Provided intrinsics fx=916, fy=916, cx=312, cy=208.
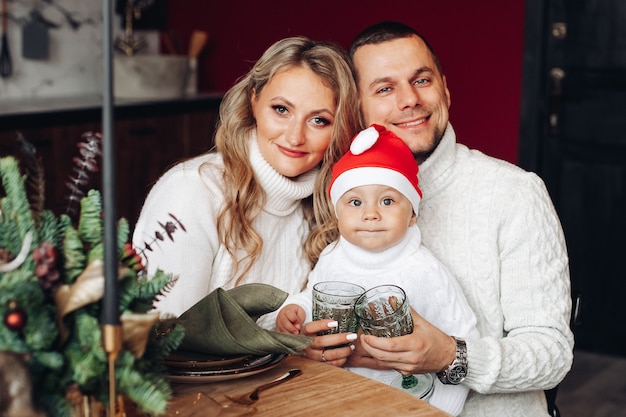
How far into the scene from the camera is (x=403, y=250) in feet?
6.06

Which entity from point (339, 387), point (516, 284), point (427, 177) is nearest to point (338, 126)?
point (427, 177)

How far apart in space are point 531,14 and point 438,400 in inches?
112

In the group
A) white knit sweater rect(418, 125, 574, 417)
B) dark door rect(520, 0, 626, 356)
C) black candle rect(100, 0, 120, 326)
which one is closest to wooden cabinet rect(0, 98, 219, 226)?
dark door rect(520, 0, 626, 356)

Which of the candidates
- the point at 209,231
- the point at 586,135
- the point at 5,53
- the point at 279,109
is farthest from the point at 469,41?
the point at 209,231

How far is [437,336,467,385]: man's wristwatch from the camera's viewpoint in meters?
1.72

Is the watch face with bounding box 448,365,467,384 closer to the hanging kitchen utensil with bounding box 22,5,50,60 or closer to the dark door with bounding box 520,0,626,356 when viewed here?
the dark door with bounding box 520,0,626,356

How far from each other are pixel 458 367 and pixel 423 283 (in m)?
0.19

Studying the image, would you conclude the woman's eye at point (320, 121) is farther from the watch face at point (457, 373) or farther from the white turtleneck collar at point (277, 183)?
the watch face at point (457, 373)

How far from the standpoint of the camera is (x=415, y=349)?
1.61 metres

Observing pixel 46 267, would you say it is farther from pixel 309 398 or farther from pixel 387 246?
pixel 387 246

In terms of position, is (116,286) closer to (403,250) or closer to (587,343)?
(403,250)

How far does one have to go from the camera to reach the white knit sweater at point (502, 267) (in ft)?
5.85

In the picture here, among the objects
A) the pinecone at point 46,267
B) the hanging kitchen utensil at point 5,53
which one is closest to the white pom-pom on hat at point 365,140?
the pinecone at point 46,267

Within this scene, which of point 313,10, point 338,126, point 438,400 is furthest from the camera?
point 313,10
